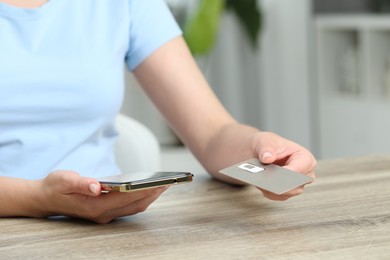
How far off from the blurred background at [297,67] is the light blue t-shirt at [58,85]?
92.2 inches

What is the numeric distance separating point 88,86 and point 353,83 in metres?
2.62

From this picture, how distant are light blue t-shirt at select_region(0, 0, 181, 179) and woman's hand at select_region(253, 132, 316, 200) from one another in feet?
1.06

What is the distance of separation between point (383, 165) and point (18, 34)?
613 millimetres

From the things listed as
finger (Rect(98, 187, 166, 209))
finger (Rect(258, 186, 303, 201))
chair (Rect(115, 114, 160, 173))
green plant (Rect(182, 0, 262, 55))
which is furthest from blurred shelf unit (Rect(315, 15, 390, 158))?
finger (Rect(98, 187, 166, 209))

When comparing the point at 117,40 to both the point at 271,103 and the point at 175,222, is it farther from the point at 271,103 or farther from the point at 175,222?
the point at 271,103

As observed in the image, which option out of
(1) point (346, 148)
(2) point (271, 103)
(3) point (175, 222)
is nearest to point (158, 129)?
(2) point (271, 103)

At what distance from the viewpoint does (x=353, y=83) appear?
3.88 metres

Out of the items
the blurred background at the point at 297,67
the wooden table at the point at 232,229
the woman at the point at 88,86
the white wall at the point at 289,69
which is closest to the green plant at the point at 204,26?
the blurred background at the point at 297,67

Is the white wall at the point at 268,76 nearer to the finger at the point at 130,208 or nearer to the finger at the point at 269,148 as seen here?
the finger at the point at 269,148

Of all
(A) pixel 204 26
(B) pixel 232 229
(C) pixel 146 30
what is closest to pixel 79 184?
(B) pixel 232 229

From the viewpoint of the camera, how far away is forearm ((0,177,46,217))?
3.71 ft

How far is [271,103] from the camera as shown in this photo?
14.0ft

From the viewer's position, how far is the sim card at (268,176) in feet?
3.34

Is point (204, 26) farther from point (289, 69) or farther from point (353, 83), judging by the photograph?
point (353, 83)
